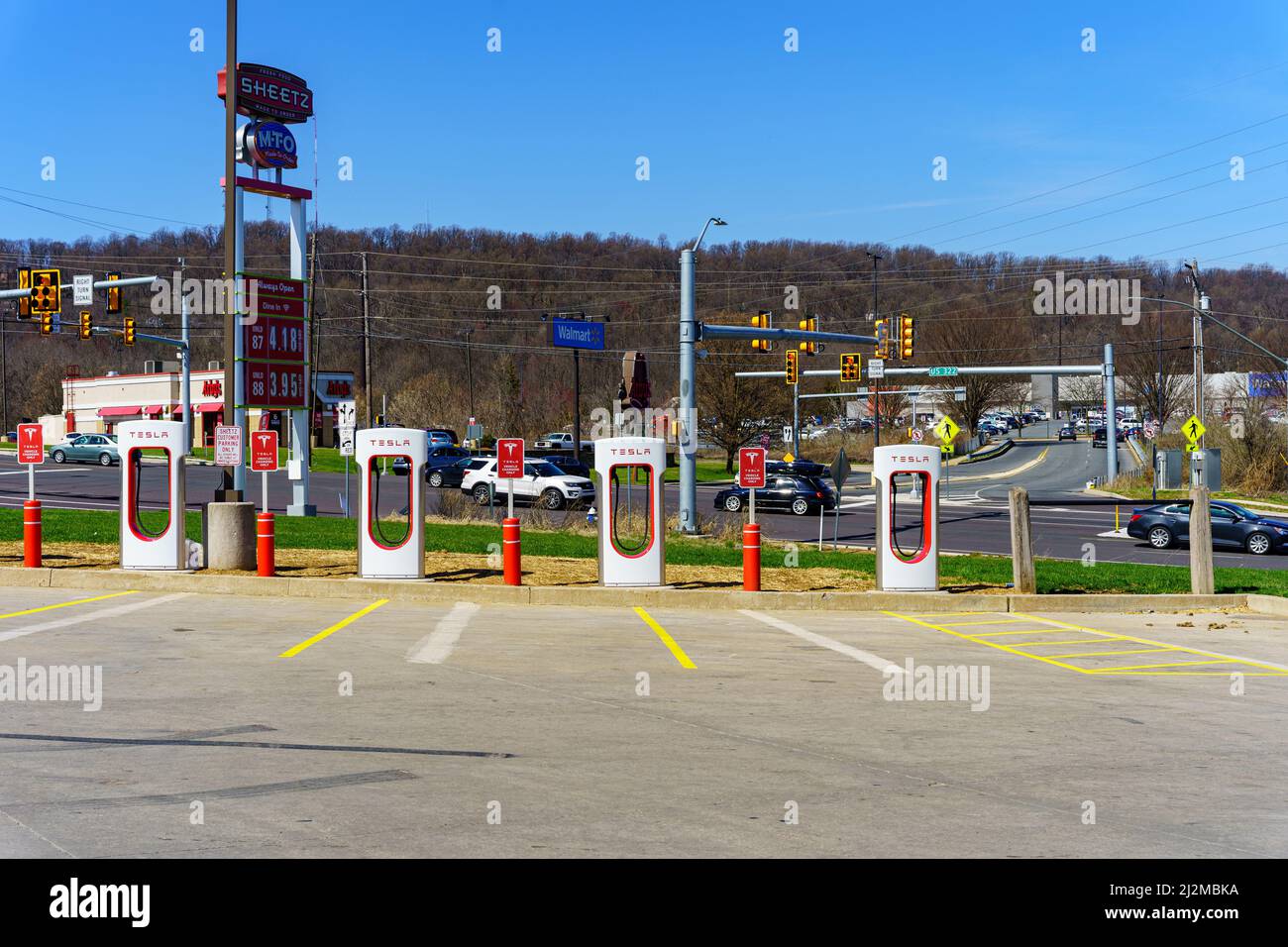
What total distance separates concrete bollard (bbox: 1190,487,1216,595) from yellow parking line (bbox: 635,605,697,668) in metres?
8.29

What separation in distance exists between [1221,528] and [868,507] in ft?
55.1

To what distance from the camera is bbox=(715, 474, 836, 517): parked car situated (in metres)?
40.3

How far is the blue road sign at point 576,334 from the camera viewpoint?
103 feet

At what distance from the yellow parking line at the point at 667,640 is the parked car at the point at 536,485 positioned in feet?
66.0

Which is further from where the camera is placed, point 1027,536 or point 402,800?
point 1027,536

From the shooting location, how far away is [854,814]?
6.77m

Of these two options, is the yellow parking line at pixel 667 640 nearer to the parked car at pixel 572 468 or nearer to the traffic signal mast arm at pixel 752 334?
the traffic signal mast arm at pixel 752 334

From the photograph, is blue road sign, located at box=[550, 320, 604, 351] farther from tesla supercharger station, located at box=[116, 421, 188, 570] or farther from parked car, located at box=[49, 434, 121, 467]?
parked car, located at box=[49, 434, 121, 467]

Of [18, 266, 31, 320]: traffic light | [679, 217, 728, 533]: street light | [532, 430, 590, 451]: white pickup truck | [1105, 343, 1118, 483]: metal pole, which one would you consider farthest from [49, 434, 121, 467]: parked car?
[1105, 343, 1118, 483]: metal pole

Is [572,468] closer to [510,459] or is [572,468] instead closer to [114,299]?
[114,299]

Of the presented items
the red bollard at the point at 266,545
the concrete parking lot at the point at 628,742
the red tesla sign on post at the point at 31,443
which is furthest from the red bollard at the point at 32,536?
the concrete parking lot at the point at 628,742
